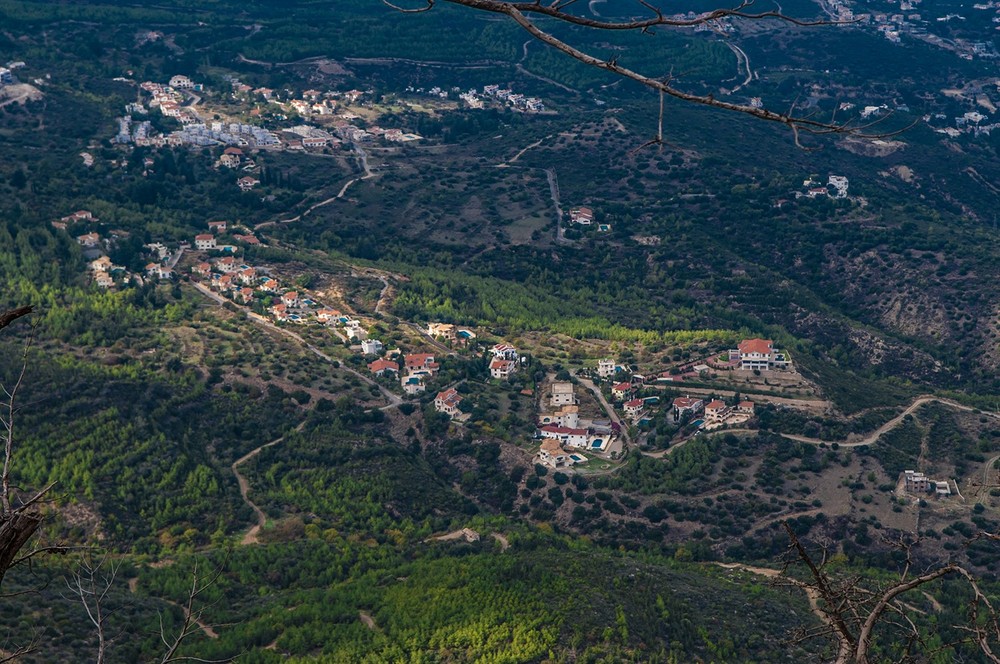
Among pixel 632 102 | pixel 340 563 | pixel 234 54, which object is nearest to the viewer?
pixel 340 563

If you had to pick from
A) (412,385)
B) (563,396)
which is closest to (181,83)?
(412,385)

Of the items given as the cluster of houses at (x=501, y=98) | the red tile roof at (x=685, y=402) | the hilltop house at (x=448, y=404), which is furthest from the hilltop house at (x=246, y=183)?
the red tile roof at (x=685, y=402)

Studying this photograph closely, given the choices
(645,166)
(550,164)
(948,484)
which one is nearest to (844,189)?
(645,166)

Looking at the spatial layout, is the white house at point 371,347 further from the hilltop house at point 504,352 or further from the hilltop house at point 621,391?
the hilltop house at point 621,391

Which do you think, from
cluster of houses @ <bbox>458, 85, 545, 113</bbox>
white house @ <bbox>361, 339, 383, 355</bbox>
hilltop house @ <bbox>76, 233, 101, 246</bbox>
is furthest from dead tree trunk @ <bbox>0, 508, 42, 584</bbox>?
cluster of houses @ <bbox>458, 85, 545, 113</bbox>

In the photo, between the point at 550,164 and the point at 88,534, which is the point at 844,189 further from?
the point at 88,534

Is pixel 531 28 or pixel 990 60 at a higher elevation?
pixel 531 28

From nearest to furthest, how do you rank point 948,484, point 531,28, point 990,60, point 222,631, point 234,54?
point 531,28, point 222,631, point 948,484, point 234,54, point 990,60

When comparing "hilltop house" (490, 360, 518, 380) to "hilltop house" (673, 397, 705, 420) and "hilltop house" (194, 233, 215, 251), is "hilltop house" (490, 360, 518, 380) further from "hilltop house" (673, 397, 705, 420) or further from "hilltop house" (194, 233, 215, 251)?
"hilltop house" (194, 233, 215, 251)
